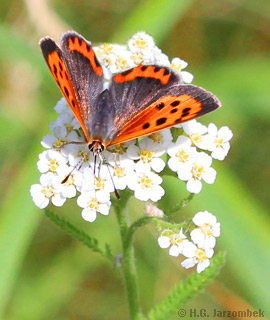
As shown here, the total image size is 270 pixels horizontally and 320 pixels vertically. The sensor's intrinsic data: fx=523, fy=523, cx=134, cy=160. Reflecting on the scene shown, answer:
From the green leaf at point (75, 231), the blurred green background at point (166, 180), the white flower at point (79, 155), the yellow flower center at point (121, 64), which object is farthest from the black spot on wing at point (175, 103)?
the blurred green background at point (166, 180)

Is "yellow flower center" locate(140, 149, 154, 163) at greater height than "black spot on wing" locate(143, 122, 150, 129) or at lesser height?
lesser

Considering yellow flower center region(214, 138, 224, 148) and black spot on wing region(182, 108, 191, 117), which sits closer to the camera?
black spot on wing region(182, 108, 191, 117)

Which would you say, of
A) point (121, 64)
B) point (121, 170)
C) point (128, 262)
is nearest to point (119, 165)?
point (121, 170)

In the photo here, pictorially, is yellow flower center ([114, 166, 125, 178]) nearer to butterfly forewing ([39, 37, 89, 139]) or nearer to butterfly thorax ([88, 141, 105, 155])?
butterfly thorax ([88, 141, 105, 155])

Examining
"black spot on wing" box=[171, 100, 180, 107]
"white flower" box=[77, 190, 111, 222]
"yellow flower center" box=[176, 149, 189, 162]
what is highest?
"black spot on wing" box=[171, 100, 180, 107]

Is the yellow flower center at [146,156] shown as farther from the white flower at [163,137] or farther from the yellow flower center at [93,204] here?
the yellow flower center at [93,204]

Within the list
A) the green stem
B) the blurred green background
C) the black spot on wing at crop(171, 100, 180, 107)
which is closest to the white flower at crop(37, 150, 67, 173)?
the green stem
